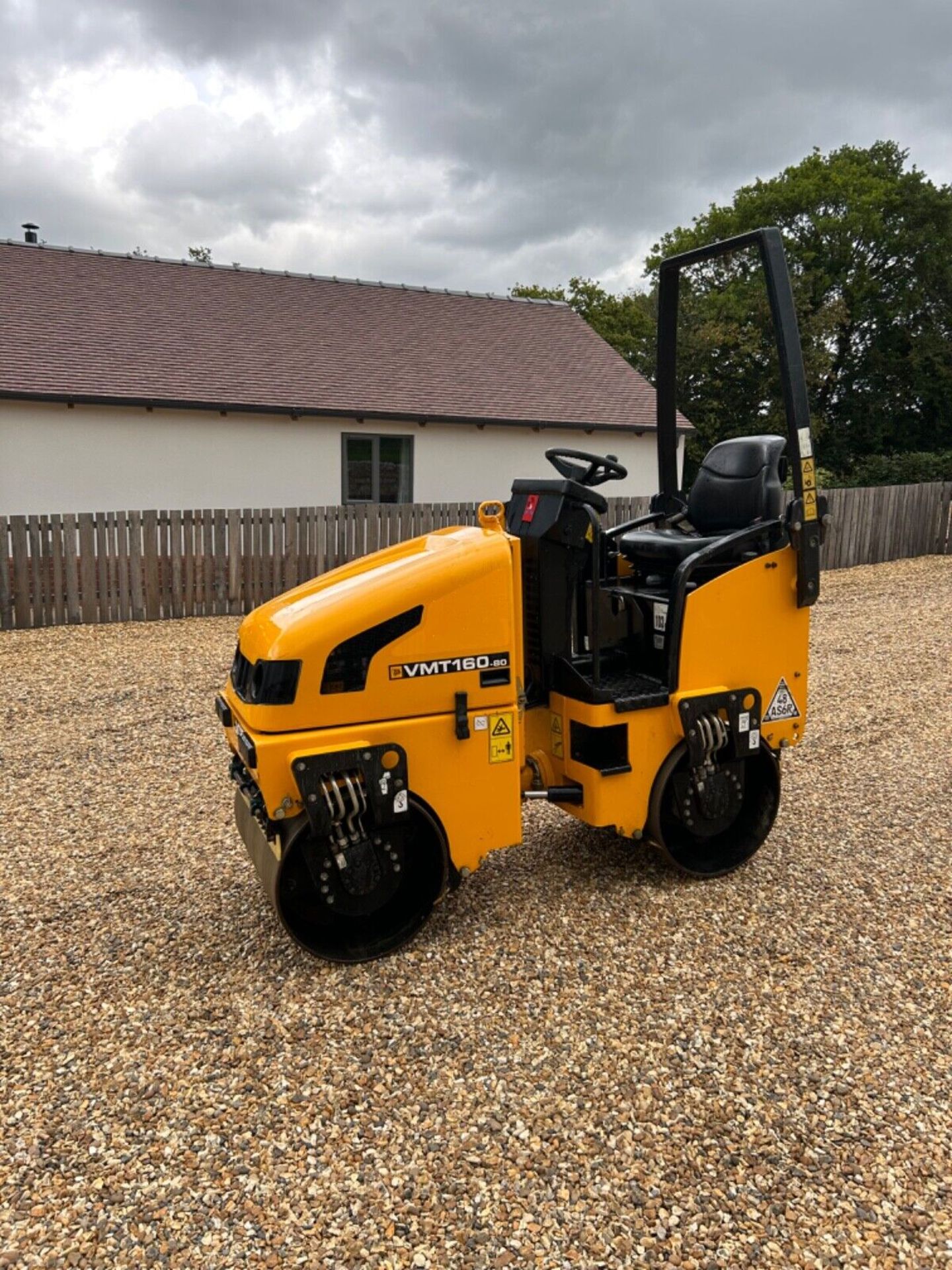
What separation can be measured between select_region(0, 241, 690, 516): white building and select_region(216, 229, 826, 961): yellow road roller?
10188 mm

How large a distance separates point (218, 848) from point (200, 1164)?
6.60 feet

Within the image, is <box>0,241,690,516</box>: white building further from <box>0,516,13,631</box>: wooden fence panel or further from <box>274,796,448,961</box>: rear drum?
<box>274,796,448,961</box>: rear drum

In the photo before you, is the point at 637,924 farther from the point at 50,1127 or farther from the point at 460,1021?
the point at 50,1127

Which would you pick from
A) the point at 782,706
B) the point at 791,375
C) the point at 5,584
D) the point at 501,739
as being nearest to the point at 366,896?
the point at 501,739

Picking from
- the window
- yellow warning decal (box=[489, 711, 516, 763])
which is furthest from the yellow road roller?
the window

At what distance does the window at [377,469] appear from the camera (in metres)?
14.2

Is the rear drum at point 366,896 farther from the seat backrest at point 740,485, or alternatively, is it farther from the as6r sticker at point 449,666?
the seat backrest at point 740,485

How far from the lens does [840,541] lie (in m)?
13.8

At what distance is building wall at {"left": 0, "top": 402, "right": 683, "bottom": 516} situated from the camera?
12.2 meters

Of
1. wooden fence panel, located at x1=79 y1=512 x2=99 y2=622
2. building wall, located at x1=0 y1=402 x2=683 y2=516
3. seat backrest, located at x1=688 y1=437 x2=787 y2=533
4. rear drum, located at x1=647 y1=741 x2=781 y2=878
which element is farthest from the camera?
building wall, located at x1=0 y1=402 x2=683 y2=516

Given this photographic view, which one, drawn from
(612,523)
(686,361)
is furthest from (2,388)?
(686,361)

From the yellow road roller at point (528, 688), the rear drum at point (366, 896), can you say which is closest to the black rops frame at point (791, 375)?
the yellow road roller at point (528, 688)

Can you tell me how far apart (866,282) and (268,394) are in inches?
1062

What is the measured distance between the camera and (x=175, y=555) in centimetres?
1002
